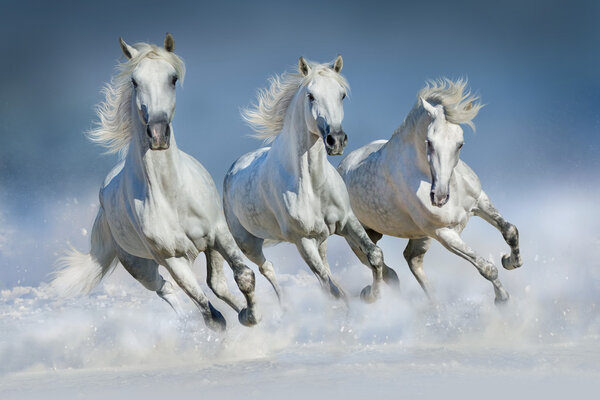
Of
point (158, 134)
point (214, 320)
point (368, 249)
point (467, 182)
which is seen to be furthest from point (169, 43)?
point (467, 182)

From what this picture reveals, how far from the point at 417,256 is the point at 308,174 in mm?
2357

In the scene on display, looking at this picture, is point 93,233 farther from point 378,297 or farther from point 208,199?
point 378,297

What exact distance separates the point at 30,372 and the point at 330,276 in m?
3.14

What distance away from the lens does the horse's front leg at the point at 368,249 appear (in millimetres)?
7750

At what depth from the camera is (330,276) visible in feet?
25.8

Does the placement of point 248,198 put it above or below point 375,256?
above

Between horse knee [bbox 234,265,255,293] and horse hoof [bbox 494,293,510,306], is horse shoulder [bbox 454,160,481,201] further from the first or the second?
horse knee [bbox 234,265,255,293]

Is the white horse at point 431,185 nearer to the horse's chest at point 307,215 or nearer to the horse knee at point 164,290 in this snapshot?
the horse's chest at point 307,215

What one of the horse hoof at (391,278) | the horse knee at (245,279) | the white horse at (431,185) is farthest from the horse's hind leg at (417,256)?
the horse knee at (245,279)

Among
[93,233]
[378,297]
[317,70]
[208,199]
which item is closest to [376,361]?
[378,297]

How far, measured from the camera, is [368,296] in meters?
8.17

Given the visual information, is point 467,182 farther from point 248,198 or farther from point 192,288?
point 192,288

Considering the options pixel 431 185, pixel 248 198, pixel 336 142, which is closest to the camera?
pixel 336 142

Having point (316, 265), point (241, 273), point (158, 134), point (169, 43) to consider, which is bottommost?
point (241, 273)
